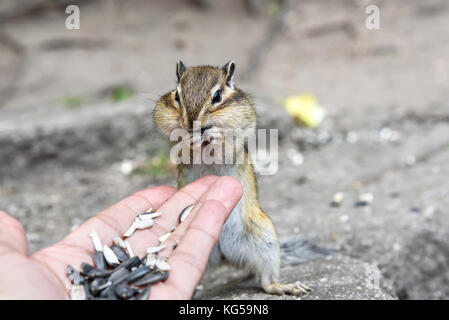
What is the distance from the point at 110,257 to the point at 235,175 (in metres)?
0.86

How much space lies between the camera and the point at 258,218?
10.3 feet

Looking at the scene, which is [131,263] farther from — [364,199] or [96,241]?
[364,199]

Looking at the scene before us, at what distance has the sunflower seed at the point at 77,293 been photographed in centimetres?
230

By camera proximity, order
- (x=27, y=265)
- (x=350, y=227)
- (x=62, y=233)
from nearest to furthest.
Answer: (x=27, y=265), (x=350, y=227), (x=62, y=233)

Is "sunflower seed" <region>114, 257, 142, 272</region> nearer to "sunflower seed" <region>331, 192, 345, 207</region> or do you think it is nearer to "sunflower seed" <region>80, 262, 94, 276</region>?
"sunflower seed" <region>80, 262, 94, 276</region>

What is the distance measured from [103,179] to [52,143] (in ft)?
1.98

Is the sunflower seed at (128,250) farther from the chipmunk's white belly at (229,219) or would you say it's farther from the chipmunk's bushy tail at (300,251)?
the chipmunk's bushy tail at (300,251)

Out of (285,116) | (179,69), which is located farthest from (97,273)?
(285,116)

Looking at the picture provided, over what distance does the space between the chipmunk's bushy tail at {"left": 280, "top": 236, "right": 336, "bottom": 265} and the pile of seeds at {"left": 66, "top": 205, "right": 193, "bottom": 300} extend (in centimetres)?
107

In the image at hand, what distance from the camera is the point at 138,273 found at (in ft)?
7.95

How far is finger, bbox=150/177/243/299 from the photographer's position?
2275 mm
